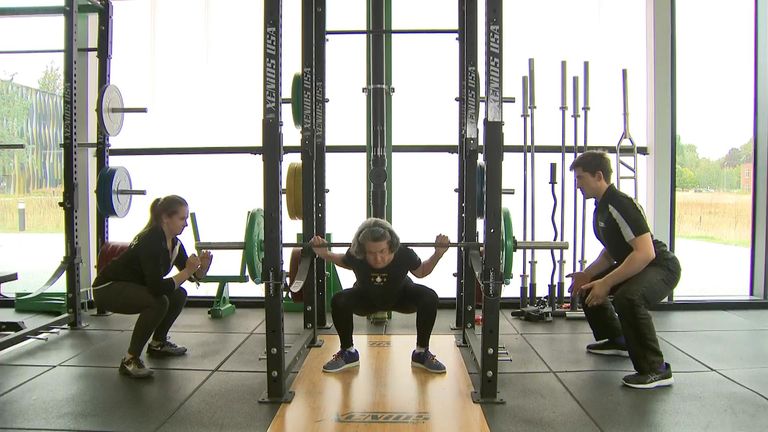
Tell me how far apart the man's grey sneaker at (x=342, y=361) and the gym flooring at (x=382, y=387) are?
5cm

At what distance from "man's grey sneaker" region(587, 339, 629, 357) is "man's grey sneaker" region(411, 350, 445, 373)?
1043 millimetres

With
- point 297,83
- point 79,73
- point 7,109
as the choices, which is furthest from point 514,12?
point 7,109

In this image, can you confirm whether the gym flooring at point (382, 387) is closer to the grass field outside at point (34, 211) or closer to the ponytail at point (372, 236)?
the ponytail at point (372, 236)

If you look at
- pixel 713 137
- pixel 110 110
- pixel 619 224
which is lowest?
pixel 619 224

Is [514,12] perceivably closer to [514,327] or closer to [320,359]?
[514,327]

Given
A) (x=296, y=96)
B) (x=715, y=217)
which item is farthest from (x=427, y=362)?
(x=715, y=217)

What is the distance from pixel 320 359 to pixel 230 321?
4.08 ft

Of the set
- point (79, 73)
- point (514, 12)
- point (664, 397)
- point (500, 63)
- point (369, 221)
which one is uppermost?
point (514, 12)

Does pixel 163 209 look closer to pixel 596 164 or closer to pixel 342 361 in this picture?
pixel 342 361

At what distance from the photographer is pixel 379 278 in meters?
3.02

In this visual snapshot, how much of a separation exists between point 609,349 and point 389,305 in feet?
4.69

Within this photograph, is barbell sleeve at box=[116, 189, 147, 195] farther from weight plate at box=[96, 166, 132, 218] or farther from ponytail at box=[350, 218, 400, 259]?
ponytail at box=[350, 218, 400, 259]

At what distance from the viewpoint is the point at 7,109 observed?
15.1 ft

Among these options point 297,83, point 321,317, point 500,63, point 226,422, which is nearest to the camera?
point 226,422
